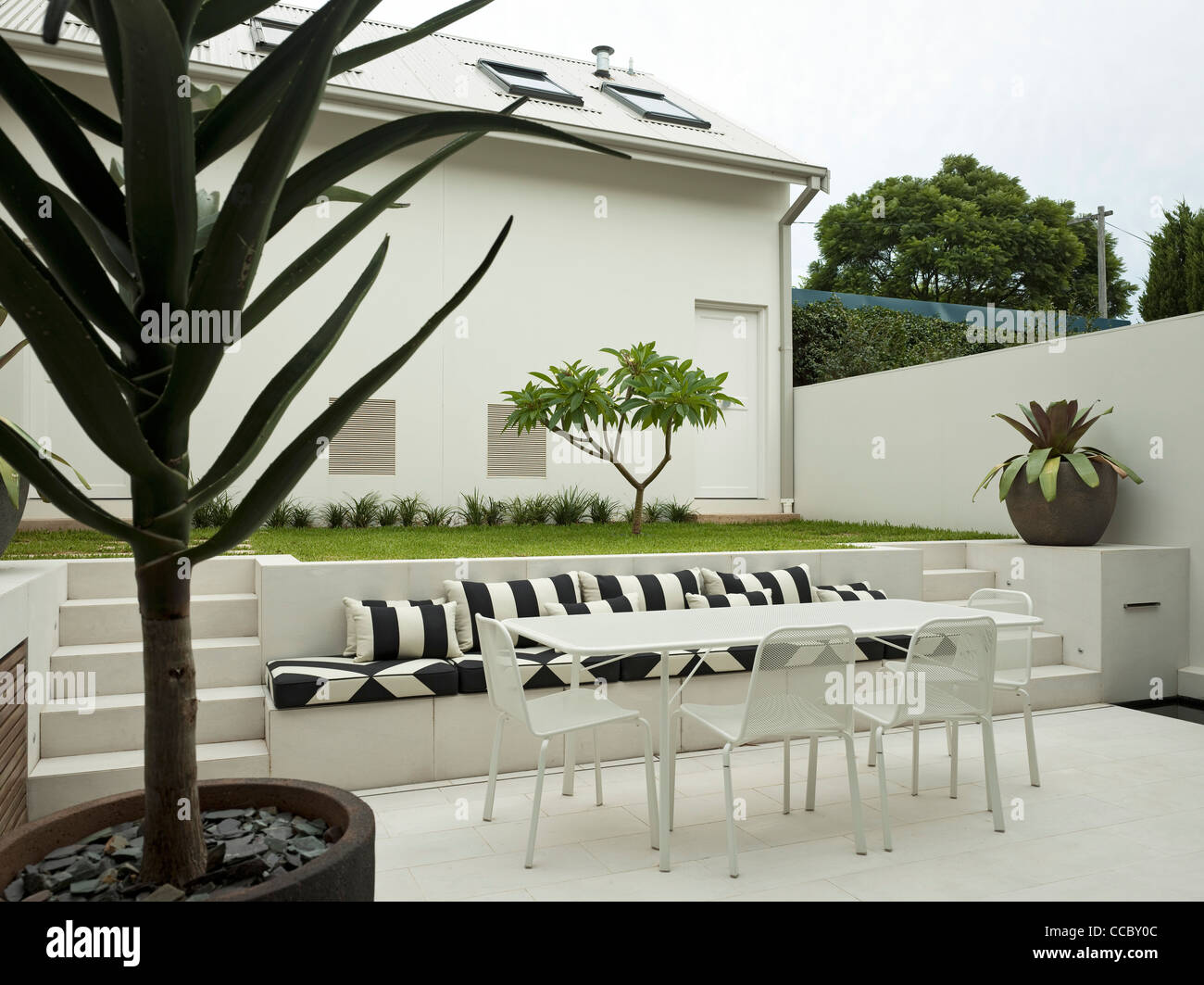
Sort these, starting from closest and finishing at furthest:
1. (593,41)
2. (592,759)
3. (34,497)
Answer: (592,759) < (34,497) < (593,41)

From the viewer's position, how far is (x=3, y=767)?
2.97m

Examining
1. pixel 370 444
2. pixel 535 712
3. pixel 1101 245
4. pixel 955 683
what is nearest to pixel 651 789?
pixel 535 712

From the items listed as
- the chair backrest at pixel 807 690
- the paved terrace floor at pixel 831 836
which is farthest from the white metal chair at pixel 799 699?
the paved terrace floor at pixel 831 836

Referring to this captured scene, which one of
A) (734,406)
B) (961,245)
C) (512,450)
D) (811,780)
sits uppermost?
(961,245)

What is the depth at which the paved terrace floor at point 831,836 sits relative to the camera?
9.55 feet

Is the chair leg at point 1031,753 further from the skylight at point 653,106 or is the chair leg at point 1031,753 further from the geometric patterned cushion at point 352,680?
the skylight at point 653,106

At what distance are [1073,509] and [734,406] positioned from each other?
4.03 m

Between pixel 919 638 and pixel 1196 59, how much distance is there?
14.1 meters

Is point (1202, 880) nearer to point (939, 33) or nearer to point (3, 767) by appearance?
point (3, 767)

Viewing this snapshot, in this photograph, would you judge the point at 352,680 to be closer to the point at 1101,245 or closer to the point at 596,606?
the point at 596,606

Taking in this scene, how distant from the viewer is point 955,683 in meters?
3.54

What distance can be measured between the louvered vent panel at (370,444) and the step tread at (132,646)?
139 inches

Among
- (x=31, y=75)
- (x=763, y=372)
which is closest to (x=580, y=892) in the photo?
(x=31, y=75)

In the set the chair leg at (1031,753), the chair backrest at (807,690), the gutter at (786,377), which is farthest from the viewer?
the gutter at (786,377)
